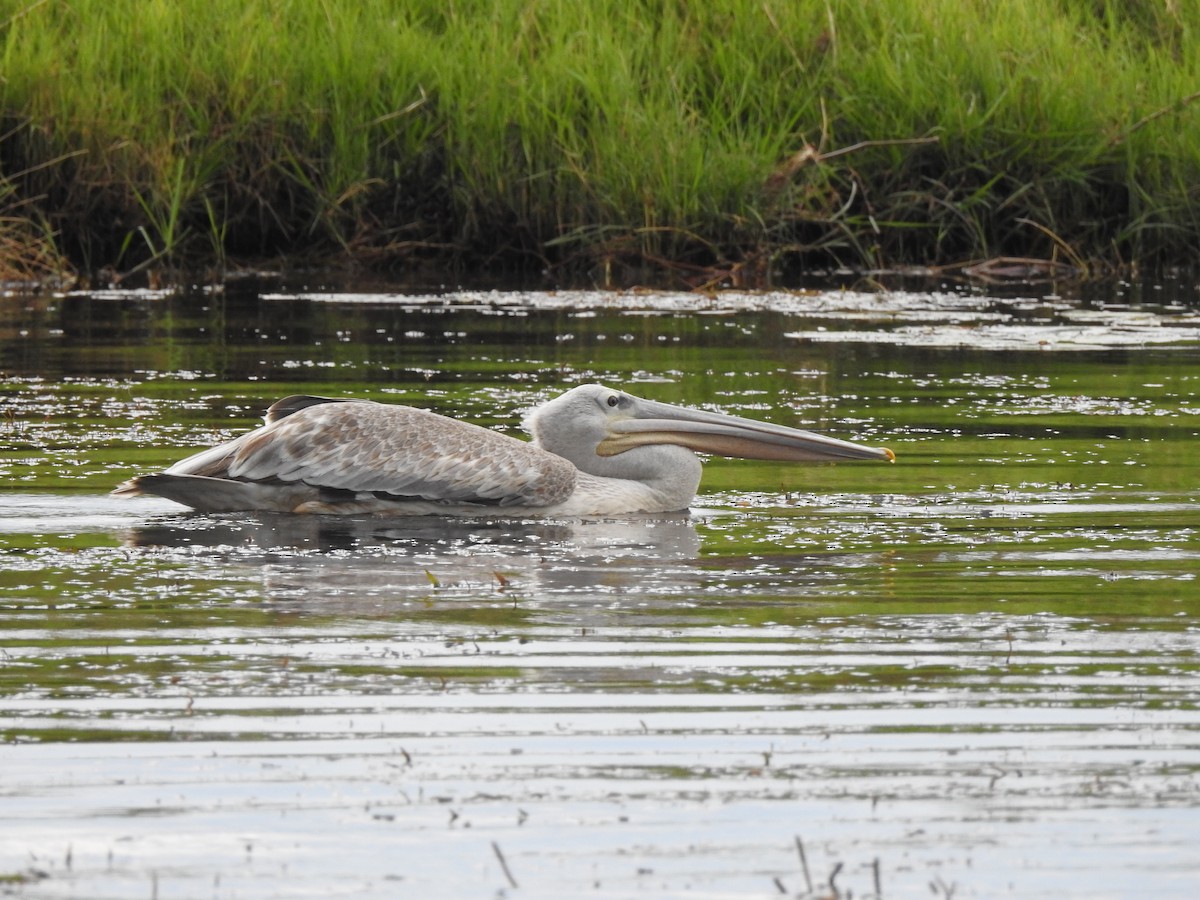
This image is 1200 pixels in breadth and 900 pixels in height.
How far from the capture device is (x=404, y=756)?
3.54 meters

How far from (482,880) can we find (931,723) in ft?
3.61

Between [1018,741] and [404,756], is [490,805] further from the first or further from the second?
[1018,741]

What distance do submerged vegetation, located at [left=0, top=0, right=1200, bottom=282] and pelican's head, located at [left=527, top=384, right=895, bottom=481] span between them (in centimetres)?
626

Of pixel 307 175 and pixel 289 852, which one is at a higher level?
pixel 307 175

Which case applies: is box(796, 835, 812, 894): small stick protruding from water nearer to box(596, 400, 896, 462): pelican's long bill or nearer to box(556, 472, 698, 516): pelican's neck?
box(556, 472, 698, 516): pelican's neck

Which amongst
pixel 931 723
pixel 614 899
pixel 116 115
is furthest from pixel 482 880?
pixel 116 115

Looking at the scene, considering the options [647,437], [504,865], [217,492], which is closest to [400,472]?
[217,492]

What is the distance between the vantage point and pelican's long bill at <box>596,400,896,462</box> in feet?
22.5

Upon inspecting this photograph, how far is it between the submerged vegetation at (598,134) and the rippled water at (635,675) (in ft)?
16.3

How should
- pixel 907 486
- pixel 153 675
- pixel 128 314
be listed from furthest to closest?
1. pixel 128 314
2. pixel 907 486
3. pixel 153 675

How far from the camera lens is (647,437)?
6879 mm

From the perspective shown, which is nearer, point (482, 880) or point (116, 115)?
point (482, 880)

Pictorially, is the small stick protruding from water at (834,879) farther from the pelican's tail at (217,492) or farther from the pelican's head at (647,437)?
the pelican's head at (647,437)

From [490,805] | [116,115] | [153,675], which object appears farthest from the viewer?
[116,115]
